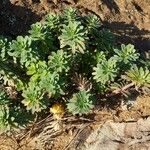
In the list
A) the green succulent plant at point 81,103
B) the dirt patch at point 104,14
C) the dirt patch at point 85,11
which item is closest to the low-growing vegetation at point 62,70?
the green succulent plant at point 81,103

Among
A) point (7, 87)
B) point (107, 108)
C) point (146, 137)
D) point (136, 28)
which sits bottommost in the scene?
point (146, 137)

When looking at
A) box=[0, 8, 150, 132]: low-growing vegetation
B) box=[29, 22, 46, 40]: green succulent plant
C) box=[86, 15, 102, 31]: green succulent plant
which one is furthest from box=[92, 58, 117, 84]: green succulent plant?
box=[29, 22, 46, 40]: green succulent plant

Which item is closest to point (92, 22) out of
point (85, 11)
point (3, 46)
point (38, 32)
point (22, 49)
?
point (38, 32)

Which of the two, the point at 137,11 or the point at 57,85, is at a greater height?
the point at 137,11

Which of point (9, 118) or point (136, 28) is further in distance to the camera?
point (136, 28)

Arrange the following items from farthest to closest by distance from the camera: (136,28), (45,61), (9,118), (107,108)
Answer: (136,28), (107,108), (45,61), (9,118)

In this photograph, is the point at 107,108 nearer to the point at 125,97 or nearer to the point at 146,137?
the point at 125,97

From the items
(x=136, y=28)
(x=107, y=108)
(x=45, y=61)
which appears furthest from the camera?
(x=136, y=28)

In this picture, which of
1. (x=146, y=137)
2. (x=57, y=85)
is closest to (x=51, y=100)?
(x=57, y=85)
